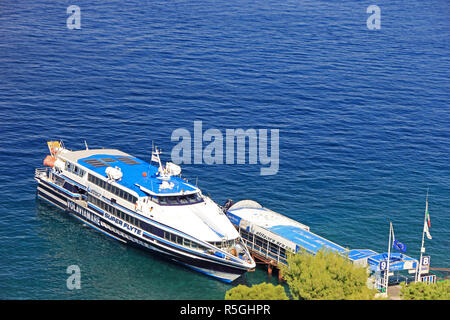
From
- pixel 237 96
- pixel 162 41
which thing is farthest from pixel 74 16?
pixel 237 96

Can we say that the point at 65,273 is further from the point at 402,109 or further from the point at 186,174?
the point at 402,109

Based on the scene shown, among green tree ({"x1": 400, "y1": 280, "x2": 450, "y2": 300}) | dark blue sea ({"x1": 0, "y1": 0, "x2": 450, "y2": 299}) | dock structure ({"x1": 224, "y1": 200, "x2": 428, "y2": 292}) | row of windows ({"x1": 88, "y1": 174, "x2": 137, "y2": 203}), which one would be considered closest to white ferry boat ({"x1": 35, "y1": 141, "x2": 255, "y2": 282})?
row of windows ({"x1": 88, "y1": 174, "x2": 137, "y2": 203})

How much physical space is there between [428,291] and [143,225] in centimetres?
3870

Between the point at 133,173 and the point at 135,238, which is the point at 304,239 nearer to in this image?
the point at 135,238

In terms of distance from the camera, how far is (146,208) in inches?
3378

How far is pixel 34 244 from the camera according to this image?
87.9 meters

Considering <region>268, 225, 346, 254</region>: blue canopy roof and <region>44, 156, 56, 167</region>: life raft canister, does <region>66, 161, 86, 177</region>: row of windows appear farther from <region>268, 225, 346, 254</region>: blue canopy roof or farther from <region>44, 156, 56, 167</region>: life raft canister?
<region>268, 225, 346, 254</region>: blue canopy roof

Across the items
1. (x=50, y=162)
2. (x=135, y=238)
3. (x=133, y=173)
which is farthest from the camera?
(x=50, y=162)

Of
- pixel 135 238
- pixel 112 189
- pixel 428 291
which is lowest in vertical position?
pixel 135 238

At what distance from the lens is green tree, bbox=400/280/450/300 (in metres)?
63.6

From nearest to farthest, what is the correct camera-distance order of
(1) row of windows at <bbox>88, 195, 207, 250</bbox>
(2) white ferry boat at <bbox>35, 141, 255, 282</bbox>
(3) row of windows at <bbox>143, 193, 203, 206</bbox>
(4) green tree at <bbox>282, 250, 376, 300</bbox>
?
1. (4) green tree at <bbox>282, 250, 376, 300</bbox>
2. (2) white ferry boat at <bbox>35, 141, 255, 282</bbox>
3. (1) row of windows at <bbox>88, 195, 207, 250</bbox>
4. (3) row of windows at <bbox>143, 193, 203, 206</bbox>

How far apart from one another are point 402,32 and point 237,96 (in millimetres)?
77034

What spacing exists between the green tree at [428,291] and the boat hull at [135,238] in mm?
21901

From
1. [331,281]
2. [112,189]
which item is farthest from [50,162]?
[331,281]
